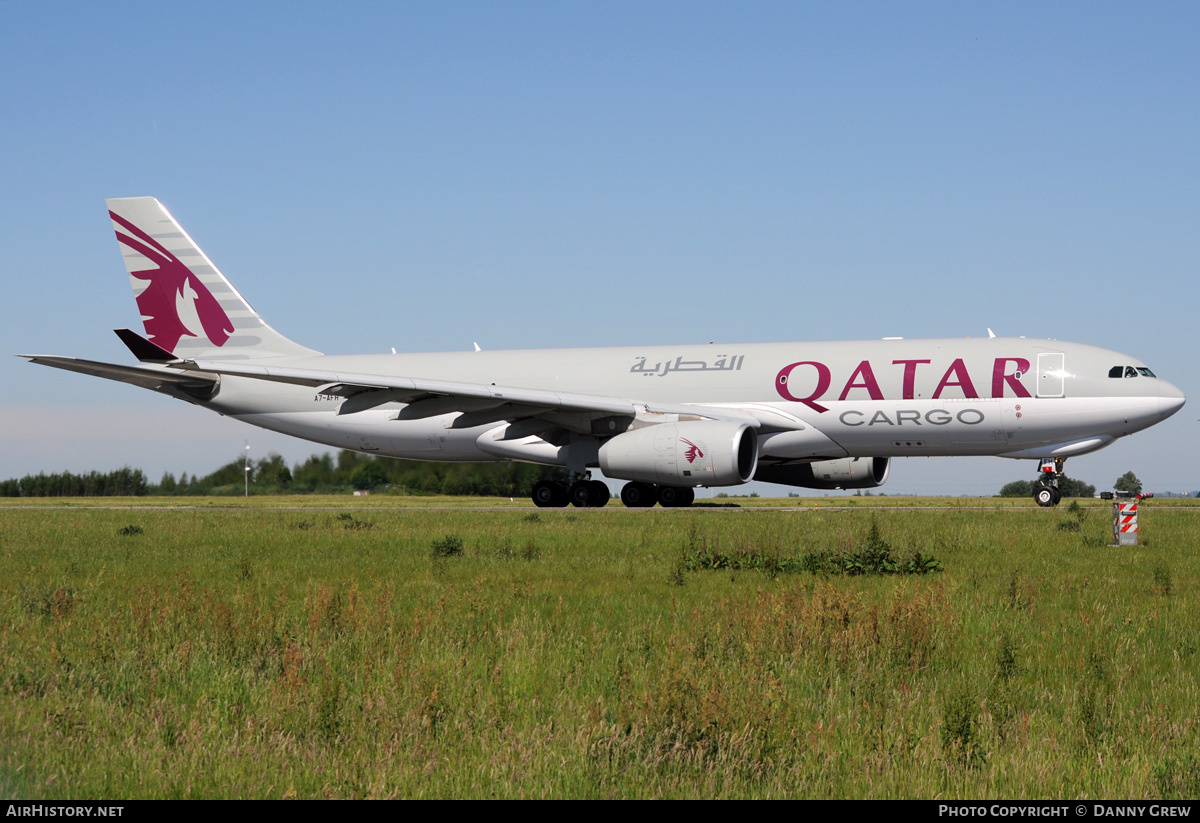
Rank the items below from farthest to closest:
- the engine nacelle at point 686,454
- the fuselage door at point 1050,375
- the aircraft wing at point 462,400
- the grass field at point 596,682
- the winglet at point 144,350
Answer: the winglet at point 144,350 < the aircraft wing at point 462,400 < the fuselage door at point 1050,375 < the engine nacelle at point 686,454 < the grass field at point 596,682

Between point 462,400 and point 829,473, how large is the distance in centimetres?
930

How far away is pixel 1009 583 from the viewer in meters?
10.4

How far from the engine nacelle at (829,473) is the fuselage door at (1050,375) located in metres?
4.64

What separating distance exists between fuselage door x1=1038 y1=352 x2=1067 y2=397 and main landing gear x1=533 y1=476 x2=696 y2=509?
8.65m

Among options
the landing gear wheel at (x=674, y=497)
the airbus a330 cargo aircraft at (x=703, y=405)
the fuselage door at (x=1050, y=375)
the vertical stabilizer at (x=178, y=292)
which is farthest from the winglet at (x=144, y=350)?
the fuselage door at (x=1050, y=375)

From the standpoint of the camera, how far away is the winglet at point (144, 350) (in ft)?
84.4

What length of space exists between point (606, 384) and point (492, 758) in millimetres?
22238

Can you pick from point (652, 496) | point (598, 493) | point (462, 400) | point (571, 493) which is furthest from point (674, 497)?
point (462, 400)

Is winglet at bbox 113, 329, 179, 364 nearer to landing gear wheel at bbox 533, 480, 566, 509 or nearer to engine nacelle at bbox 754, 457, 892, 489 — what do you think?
landing gear wheel at bbox 533, 480, 566, 509

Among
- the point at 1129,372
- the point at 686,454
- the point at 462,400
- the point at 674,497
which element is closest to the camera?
the point at 686,454

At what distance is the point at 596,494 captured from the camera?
26.1 meters

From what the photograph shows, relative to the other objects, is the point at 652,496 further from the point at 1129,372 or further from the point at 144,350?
the point at 144,350

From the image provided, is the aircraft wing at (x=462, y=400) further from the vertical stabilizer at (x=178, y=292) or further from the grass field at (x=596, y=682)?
the grass field at (x=596, y=682)

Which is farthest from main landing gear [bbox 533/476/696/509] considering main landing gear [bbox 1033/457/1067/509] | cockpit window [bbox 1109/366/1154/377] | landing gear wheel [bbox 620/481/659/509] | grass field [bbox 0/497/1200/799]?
grass field [bbox 0/497/1200/799]
